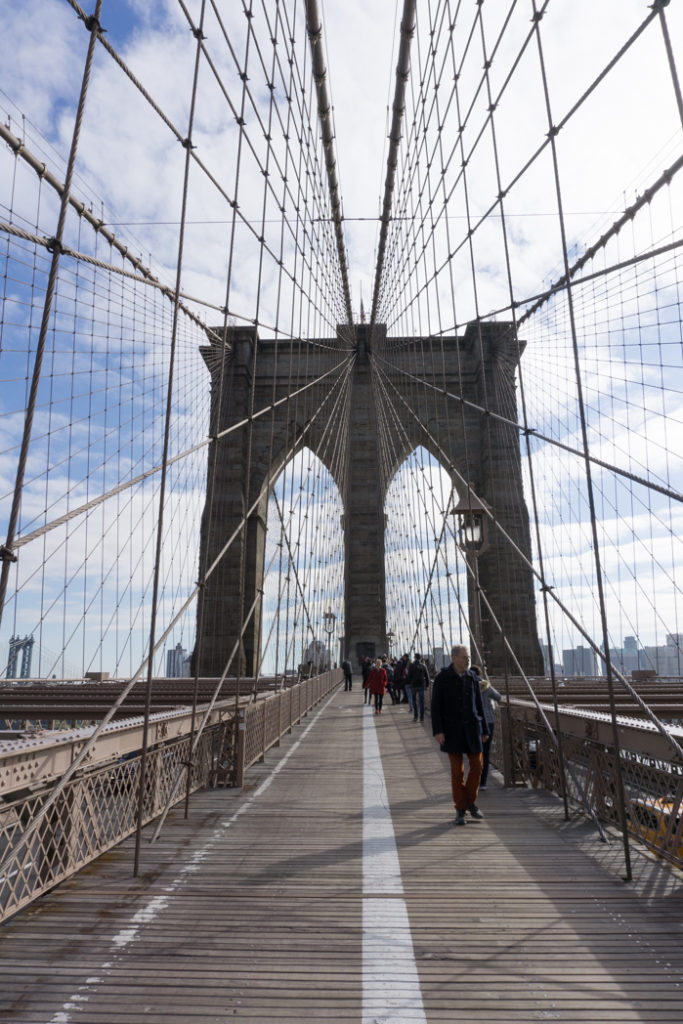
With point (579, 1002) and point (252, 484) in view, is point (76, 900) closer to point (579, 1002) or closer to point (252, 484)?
point (579, 1002)

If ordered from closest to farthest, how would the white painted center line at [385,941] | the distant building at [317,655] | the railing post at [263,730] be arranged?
the white painted center line at [385,941] → the railing post at [263,730] → the distant building at [317,655]

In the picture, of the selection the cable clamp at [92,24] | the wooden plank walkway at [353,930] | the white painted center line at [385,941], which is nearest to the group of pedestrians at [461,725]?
the wooden plank walkway at [353,930]

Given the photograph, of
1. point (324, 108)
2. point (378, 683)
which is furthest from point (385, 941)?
point (324, 108)

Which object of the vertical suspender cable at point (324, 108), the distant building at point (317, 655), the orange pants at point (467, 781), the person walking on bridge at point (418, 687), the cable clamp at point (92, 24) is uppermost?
the vertical suspender cable at point (324, 108)

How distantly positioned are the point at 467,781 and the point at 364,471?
76.6 ft

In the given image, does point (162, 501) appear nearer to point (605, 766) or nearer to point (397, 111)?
point (605, 766)

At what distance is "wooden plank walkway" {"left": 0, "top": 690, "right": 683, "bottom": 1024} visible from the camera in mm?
1953

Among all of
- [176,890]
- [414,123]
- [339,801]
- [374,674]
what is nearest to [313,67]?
[414,123]

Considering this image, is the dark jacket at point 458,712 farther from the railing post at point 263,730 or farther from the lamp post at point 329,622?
the lamp post at point 329,622

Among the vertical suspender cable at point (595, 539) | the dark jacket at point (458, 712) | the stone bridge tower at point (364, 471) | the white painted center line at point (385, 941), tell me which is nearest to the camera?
the white painted center line at point (385, 941)

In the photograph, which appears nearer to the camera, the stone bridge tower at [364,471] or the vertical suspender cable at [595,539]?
the vertical suspender cable at [595,539]

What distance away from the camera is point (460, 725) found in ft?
13.6

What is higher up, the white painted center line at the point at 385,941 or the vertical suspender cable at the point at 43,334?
the vertical suspender cable at the point at 43,334

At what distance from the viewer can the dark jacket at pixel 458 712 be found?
4.12m
